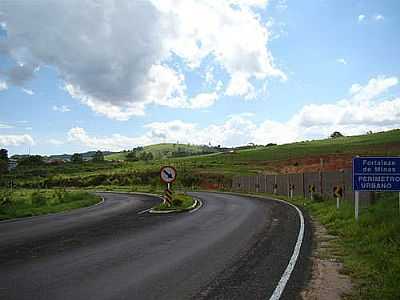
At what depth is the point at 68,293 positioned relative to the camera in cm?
727

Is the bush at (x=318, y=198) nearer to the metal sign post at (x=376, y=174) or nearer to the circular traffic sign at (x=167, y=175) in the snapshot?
the circular traffic sign at (x=167, y=175)

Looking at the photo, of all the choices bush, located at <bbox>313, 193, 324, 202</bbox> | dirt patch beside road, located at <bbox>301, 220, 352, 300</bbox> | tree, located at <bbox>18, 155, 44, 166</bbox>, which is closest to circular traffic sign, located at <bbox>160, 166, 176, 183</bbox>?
bush, located at <bbox>313, 193, 324, 202</bbox>

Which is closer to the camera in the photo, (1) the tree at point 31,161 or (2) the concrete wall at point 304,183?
(2) the concrete wall at point 304,183

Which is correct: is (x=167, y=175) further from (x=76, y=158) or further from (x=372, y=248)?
(x=76, y=158)

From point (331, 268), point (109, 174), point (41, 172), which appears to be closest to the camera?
point (331, 268)

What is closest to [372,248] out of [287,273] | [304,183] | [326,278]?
[326,278]

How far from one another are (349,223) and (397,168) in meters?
2.47

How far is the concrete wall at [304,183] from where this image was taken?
24969mm

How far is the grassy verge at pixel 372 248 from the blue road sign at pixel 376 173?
33.5 inches

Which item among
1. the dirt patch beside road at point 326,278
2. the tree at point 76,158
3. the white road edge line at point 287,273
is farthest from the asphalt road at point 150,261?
the tree at point 76,158

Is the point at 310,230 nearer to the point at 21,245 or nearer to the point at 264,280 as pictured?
the point at 264,280

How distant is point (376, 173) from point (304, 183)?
20684 mm

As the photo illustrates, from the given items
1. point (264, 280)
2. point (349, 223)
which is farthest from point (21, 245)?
point (349, 223)

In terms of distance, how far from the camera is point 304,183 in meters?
36.6
